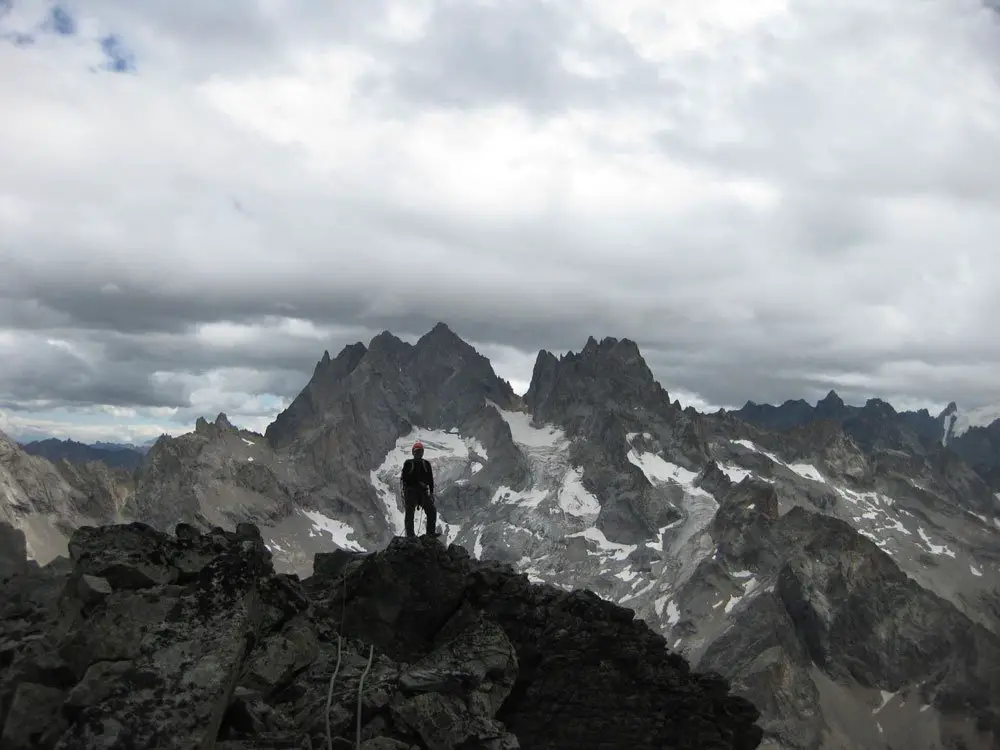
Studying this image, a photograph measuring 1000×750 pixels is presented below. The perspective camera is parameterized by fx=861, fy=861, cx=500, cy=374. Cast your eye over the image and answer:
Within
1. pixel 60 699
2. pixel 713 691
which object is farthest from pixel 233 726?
pixel 713 691

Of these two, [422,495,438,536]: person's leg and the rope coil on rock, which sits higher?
[422,495,438,536]: person's leg

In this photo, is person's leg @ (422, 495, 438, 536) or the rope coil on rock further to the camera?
person's leg @ (422, 495, 438, 536)

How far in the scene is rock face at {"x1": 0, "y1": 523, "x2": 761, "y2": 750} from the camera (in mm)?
19641

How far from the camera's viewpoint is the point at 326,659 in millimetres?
→ 24719

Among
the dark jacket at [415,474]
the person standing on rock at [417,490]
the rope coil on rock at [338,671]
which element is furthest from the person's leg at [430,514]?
the rope coil on rock at [338,671]

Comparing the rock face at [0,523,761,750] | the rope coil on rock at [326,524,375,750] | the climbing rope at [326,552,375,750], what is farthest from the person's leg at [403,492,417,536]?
the climbing rope at [326,552,375,750]

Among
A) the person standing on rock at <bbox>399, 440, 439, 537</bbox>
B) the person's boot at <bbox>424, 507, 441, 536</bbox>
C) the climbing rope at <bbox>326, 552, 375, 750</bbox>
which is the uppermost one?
the person standing on rock at <bbox>399, 440, 439, 537</bbox>

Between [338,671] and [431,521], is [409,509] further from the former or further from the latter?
[338,671]

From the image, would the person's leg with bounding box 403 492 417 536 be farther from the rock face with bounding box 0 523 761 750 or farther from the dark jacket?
the rock face with bounding box 0 523 761 750

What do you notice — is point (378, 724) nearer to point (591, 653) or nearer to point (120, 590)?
point (120, 590)

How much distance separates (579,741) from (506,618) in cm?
484

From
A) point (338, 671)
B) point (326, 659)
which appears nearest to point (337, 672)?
point (338, 671)

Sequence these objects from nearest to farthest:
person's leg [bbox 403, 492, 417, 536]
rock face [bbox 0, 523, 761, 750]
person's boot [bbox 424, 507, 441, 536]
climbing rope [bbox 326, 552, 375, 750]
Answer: rock face [bbox 0, 523, 761, 750] < climbing rope [bbox 326, 552, 375, 750] < person's boot [bbox 424, 507, 441, 536] < person's leg [bbox 403, 492, 417, 536]

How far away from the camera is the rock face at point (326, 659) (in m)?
19.6
